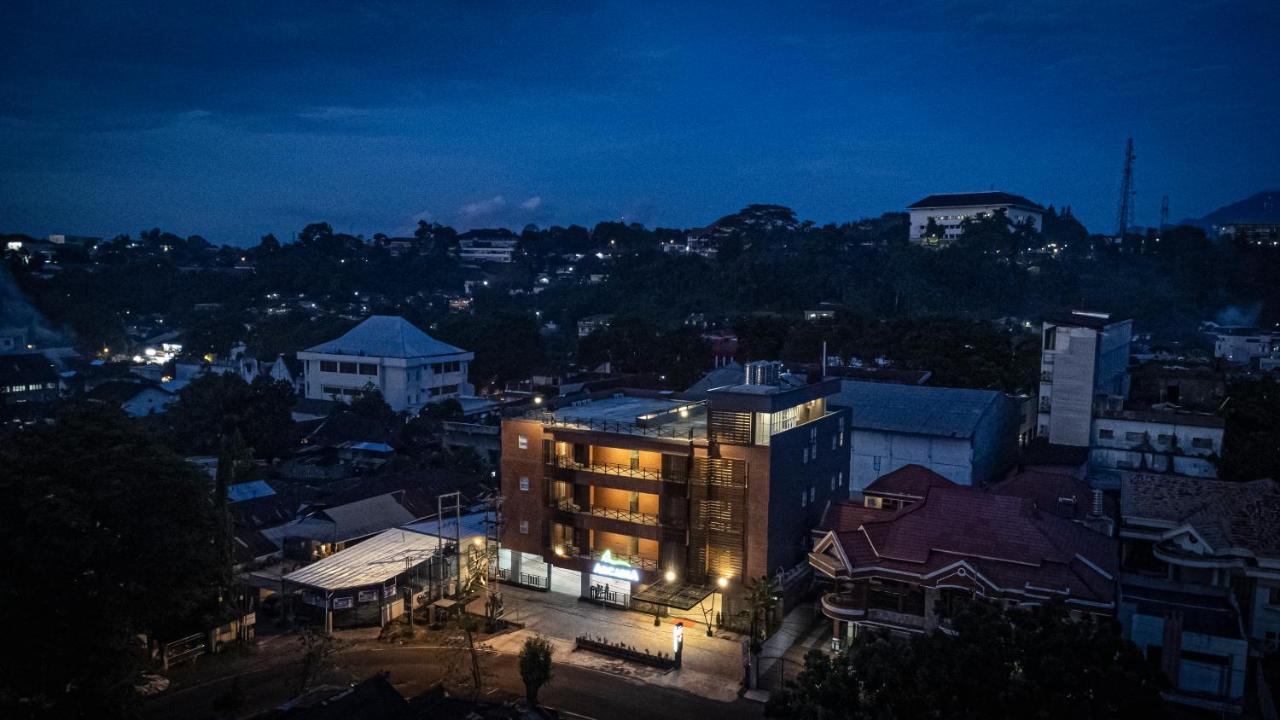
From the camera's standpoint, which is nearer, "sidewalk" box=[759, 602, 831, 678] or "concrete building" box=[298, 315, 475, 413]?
"sidewalk" box=[759, 602, 831, 678]

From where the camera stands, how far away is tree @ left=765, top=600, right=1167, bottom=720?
13758mm

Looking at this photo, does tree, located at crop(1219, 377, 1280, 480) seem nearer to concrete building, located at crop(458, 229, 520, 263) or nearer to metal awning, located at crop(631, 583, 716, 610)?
metal awning, located at crop(631, 583, 716, 610)

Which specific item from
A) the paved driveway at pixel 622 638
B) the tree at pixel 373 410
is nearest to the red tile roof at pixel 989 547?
the paved driveway at pixel 622 638

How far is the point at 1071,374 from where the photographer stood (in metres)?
42.9

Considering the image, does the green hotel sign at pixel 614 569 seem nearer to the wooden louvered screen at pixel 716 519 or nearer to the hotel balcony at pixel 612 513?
the hotel balcony at pixel 612 513

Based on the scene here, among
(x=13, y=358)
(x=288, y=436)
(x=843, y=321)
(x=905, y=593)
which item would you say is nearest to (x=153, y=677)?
(x=905, y=593)

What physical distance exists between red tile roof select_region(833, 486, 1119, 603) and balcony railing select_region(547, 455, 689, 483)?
6200 mm

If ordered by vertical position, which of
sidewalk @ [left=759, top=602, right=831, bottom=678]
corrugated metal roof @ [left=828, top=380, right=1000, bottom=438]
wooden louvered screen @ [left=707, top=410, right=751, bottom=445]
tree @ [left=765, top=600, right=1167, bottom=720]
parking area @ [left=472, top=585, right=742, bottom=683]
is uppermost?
wooden louvered screen @ [left=707, top=410, right=751, bottom=445]

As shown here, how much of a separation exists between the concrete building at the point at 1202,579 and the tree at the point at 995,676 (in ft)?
23.3

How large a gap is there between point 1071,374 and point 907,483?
17109mm

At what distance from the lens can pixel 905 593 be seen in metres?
23.3

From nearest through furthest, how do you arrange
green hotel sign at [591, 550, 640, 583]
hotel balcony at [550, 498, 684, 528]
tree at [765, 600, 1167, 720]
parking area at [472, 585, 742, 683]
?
tree at [765, 600, 1167, 720], parking area at [472, 585, 742, 683], green hotel sign at [591, 550, 640, 583], hotel balcony at [550, 498, 684, 528]

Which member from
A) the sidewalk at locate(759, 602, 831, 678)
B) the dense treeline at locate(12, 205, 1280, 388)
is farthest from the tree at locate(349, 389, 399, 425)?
the sidewalk at locate(759, 602, 831, 678)

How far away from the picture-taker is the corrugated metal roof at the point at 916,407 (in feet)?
125
